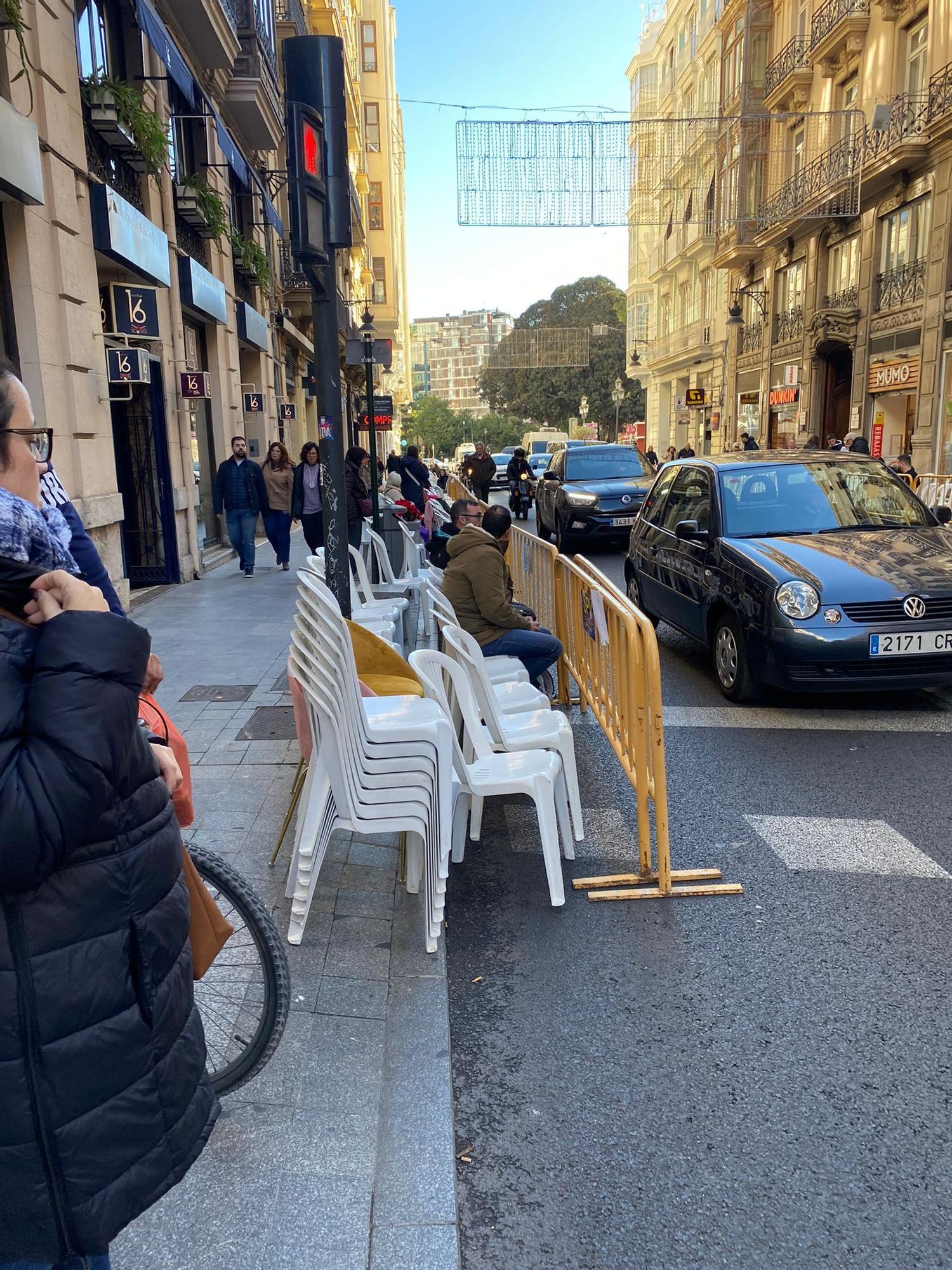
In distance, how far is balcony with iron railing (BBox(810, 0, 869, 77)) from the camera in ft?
78.9

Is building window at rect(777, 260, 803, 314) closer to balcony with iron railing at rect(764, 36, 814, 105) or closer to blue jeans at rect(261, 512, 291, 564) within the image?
balcony with iron railing at rect(764, 36, 814, 105)

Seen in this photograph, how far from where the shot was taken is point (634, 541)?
9.22 metres

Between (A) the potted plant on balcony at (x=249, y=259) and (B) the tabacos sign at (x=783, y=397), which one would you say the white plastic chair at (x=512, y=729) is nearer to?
(A) the potted plant on balcony at (x=249, y=259)

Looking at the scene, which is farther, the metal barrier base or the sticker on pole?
the sticker on pole

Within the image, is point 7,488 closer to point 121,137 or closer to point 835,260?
point 121,137

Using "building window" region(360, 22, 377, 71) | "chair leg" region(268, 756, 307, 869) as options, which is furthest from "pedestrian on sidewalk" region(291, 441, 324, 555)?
"building window" region(360, 22, 377, 71)

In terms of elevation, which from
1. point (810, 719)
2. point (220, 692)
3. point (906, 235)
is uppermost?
point (906, 235)

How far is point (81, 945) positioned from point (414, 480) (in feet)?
53.5

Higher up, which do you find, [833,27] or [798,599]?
[833,27]

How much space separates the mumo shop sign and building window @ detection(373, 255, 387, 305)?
107 feet

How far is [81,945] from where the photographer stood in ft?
4.49

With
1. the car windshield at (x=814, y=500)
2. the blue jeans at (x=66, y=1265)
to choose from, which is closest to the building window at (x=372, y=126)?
the car windshield at (x=814, y=500)

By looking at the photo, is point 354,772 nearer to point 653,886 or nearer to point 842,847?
point 653,886

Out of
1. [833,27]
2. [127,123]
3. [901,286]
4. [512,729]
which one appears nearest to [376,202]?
[833,27]
